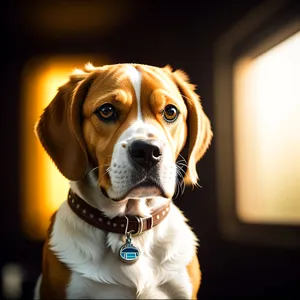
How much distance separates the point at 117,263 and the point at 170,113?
0.32 m

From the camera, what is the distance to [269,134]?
1.45 meters

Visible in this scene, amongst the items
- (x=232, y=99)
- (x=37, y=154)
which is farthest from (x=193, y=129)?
(x=37, y=154)

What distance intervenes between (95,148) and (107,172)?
65 millimetres

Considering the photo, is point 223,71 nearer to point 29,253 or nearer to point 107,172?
point 107,172

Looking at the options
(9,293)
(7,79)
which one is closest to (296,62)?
(7,79)

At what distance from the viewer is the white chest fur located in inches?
41.2

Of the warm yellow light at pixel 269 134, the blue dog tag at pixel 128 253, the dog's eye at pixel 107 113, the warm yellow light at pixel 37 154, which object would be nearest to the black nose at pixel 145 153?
the dog's eye at pixel 107 113

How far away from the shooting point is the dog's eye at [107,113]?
1.01 metres

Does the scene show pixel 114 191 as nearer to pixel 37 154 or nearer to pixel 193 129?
pixel 193 129

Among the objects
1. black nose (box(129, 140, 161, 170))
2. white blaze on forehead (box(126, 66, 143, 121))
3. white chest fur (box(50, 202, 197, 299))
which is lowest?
white chest fur (box(50, 202, 197, 299))

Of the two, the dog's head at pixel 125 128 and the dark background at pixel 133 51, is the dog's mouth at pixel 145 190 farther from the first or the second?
the dark background at pixel 133 51

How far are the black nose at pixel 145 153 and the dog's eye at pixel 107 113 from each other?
105 millimetres

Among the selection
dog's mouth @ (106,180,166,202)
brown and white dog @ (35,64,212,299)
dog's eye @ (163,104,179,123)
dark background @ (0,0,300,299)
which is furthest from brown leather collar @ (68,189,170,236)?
dark background @ (0,0,300,299)

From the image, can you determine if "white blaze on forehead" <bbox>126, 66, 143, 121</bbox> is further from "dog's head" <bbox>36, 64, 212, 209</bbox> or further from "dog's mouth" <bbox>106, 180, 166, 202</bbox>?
"dog's mouth" <bbox>106, 180, 166, 202</bbox>
